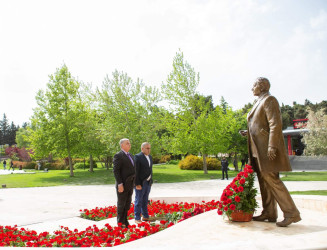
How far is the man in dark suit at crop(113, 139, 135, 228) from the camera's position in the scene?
20.6ft

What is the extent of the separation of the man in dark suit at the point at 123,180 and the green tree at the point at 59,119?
21730 millimetres

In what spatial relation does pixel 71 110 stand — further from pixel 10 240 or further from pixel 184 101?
pixel 10 240

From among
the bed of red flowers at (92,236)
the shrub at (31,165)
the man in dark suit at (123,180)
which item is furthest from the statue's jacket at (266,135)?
the shrub at (31,165)

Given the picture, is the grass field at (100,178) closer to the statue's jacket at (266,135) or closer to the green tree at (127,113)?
the green tree at (127,113)

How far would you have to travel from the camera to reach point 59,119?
27438mm

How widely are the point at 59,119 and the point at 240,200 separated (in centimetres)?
2526

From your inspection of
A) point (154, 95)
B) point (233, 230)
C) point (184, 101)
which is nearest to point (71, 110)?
point (154, 95)

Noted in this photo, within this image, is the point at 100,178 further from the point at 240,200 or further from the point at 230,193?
the point at 240,200

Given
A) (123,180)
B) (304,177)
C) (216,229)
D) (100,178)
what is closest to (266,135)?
(216,229)

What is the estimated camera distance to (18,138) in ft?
283

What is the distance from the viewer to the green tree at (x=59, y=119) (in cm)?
2694

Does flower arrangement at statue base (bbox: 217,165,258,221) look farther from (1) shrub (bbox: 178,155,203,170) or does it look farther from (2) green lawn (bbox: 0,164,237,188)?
(1) shrub (bbox: 178,155,203,170)

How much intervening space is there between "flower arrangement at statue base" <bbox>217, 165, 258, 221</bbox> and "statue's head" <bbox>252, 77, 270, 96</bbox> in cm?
146

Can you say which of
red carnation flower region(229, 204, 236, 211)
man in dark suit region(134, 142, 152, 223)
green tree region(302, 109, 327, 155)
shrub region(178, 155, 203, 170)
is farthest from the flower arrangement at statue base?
shrub region(178, 155, 203, 170)
